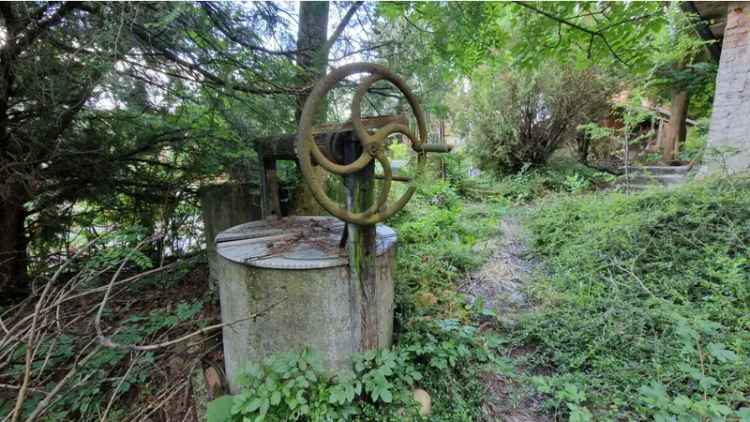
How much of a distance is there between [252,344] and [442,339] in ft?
3.31

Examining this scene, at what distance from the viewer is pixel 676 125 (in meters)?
6.19

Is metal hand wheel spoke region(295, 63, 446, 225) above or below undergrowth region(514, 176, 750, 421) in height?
above

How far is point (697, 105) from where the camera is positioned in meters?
7.23

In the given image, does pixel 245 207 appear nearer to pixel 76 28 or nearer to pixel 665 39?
pixel 76 28

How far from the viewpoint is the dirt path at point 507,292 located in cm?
149

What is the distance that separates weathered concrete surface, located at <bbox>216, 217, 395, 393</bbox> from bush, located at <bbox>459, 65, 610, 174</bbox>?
4895mm

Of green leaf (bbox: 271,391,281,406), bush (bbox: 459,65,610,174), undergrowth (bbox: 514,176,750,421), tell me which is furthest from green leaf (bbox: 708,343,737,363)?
bush (bbox: 459,65,610,174)

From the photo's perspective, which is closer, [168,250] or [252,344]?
[252,344]

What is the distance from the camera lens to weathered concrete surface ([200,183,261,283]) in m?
2.55

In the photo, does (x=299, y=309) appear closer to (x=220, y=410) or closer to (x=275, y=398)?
(x=275, y=398)

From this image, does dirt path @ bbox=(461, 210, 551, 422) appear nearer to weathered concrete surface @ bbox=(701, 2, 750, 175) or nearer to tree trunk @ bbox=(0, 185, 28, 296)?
weathered concrete surface @ bbox=(701, 2, 750, 175)

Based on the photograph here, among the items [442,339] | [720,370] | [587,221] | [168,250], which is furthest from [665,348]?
[168,250]

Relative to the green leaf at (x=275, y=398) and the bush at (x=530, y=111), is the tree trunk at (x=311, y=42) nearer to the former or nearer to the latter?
the green leaf at (x=275, y=398)

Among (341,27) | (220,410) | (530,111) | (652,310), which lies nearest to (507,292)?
(652,310)
